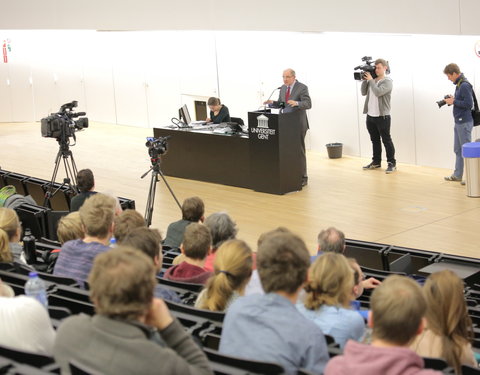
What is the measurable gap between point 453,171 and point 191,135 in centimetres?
377

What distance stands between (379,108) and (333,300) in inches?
313

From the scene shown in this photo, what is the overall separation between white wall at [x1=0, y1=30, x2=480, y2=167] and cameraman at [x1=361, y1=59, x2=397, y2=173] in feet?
1.85

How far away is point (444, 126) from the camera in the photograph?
11.3m

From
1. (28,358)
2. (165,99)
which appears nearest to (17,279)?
(28,358)

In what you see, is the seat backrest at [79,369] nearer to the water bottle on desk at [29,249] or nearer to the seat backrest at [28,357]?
the seat backrest at [28,357]

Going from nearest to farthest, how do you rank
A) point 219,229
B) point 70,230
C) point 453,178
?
1. point 70,230
2. point 219,229
3. point 453,178

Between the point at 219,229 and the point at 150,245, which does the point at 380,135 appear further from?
the point at 150,245

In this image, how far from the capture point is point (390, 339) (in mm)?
2820

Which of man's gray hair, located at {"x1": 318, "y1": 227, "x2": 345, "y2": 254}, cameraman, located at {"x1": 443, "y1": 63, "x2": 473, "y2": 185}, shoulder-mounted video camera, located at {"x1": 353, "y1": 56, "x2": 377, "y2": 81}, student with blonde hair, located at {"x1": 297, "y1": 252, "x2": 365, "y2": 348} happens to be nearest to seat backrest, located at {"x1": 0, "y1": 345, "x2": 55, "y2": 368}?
student with blonde hair, located at {"x1": 297, "y1": 252, "x2": 365, "y2": 348}

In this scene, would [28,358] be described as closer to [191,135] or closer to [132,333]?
[132,333]

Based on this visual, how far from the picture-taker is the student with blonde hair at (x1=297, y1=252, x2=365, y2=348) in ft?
11.9

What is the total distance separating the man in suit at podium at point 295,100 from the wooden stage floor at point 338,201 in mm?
742

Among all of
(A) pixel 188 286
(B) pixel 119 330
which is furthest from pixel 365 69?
(B) pixel 119 330

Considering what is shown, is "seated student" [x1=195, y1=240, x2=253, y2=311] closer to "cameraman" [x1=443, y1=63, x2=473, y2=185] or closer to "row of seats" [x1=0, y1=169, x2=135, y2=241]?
"row of seats" [x1=0, y1=169, x2=135, y2=241]
